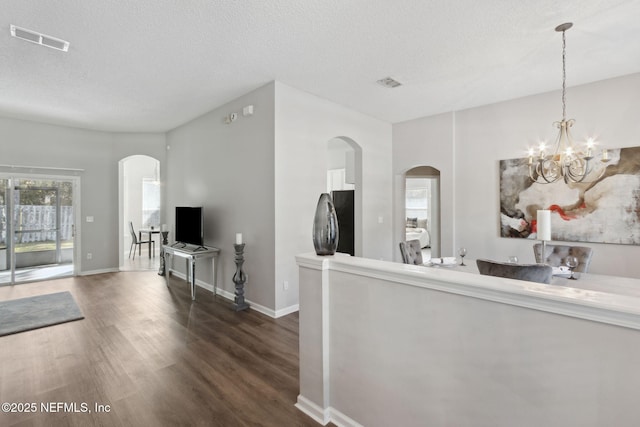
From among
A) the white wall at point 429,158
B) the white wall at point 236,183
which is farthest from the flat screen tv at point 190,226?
the white wall at point 429,158

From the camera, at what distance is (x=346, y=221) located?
20.3 feet

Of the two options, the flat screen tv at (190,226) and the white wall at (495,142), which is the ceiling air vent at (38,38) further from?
the white wall at (495,142)

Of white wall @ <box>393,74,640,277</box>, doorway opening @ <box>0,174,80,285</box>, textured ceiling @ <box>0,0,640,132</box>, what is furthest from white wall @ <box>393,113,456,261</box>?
doorway opening @ <box>0,174,80,285</box>

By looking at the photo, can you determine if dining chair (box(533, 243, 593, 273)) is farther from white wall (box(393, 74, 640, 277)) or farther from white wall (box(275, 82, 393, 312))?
white wall (box(275, 82, 393, 312))

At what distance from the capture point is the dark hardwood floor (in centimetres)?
207

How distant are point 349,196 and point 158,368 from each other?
14.4 ft

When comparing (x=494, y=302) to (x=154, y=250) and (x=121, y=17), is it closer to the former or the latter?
(x=121, y=17)

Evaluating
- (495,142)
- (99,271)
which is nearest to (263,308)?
(495,142)

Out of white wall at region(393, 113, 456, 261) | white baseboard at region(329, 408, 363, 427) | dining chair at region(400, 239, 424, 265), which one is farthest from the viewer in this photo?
white wall at region(393, 113, 456, 261)

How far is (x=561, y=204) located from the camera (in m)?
4.12

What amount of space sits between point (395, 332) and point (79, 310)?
441 centimetres

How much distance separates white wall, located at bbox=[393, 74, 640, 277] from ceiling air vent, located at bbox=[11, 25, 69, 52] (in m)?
4.92

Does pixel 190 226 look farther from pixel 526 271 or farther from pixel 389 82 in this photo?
pixel 526 271

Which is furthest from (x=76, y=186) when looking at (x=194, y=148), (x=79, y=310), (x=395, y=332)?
(x=395, y=332)
